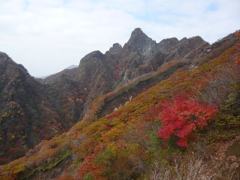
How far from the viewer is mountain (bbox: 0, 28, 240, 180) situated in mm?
9352

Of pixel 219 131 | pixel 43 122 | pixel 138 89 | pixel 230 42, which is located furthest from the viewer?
pixel 43 122

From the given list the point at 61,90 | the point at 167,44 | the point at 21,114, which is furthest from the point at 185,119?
the point at 167,44

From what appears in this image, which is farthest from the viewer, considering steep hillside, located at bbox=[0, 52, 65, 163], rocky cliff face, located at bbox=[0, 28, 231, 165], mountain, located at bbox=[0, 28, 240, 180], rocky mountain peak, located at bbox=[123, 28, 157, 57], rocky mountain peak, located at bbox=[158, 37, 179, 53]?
rocky mountain peak, located at bbox=[123, 28, 157, 57]

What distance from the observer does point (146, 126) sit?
Answer: 15125 mm

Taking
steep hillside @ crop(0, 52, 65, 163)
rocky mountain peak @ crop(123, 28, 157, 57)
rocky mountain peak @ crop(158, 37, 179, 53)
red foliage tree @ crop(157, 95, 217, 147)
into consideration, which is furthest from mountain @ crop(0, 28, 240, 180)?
rocky mountain peak @ crop(123, 28, 157, 57)

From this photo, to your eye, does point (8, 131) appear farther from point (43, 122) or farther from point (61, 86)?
point (61, 86)

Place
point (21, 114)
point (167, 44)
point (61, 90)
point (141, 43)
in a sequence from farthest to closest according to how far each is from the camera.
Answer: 1. point (141, 43)
2. point (167, 44)
3. point (61, 90)
4. point (21, 114)

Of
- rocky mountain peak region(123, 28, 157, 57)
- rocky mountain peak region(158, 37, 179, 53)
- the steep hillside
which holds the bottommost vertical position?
the steep hillside

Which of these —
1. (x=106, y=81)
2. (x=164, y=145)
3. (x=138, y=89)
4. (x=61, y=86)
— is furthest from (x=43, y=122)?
(x=164, y=145)

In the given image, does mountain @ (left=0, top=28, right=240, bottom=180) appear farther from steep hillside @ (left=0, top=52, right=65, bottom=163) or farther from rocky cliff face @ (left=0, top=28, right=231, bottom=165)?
rocky cliff face @ (left=0, top=28, right=231, bottom=165)

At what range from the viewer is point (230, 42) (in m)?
42.8

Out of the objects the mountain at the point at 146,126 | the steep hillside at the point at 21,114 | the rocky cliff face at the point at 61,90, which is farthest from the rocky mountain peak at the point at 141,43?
the steep hillside at the point at 21,114

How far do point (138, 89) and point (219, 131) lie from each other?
37.6 m

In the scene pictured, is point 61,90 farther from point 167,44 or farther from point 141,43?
point 167,44
